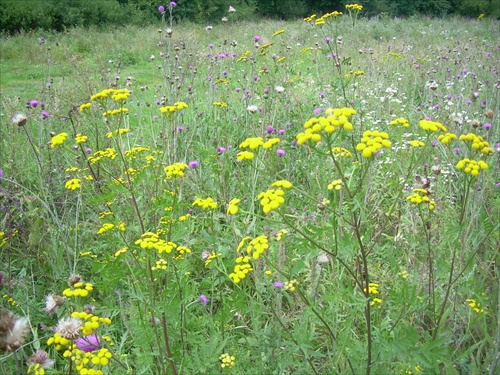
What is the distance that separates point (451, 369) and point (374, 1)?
106 ft

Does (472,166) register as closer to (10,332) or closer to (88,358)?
(88,358)

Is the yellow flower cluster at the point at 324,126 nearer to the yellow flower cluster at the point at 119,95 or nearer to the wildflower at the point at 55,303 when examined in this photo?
the yellow flower cluster at the point at 119,95

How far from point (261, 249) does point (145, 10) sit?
2109 centimetres

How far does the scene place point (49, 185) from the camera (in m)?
2.75

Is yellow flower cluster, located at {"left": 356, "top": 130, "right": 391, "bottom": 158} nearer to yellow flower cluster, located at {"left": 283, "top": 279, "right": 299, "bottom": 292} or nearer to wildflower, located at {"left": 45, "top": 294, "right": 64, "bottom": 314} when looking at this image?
yellow flower cluster, located at {"left": 283, "top": 279, "right": 299, "bottom": 292}

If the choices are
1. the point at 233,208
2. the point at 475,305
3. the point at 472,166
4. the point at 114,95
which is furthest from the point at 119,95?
the point at 475,305

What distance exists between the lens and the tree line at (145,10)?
14695mm

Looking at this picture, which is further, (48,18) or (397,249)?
(48,18)

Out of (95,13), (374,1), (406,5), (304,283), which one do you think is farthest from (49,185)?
(406,5)

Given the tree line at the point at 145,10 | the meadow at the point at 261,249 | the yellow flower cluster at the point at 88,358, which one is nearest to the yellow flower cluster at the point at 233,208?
the meadow at the point at 261,249

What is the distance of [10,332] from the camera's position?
113cm

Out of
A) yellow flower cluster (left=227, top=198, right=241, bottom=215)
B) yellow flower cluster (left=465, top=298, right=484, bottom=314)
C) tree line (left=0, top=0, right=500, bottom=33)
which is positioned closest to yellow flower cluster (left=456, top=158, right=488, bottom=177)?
yellow flower cluster (left=465, top=298, right=484, bottom=314)

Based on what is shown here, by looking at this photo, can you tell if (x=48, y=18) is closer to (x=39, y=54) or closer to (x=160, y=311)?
(x=39, y=54)

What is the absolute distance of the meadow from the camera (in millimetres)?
1262
